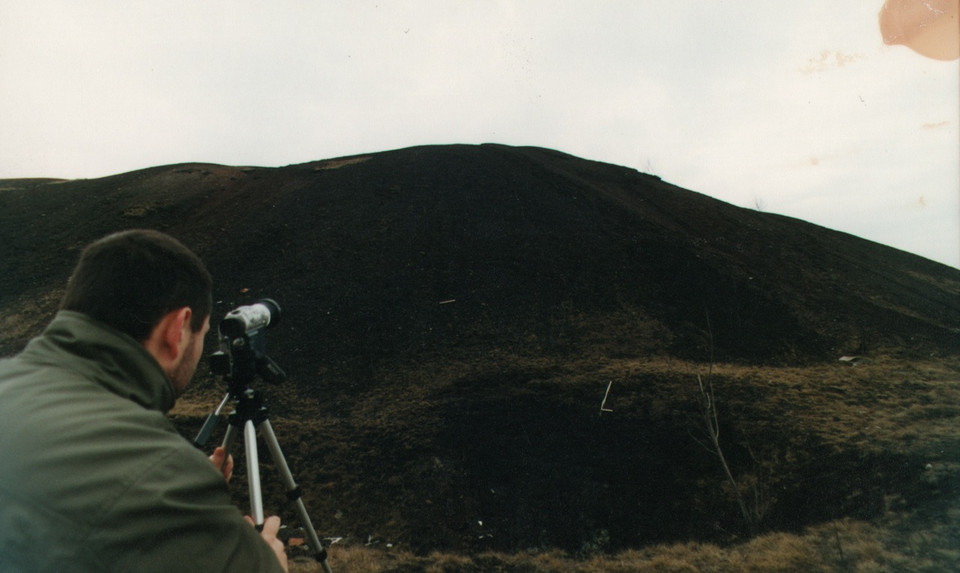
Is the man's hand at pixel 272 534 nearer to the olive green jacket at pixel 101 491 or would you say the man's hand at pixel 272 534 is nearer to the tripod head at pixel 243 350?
the olive green jacket at pixel 101 491

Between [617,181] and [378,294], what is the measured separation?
34.4 ft

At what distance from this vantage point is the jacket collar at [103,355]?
135 centimetres

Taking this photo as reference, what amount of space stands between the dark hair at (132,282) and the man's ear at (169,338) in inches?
0.7

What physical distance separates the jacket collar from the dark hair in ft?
0.13

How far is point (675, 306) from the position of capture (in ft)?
34.0

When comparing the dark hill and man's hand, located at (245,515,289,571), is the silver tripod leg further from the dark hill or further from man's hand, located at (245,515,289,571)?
the dark hill

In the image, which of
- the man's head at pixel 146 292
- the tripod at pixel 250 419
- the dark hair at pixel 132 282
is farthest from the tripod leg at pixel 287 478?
the dark hair at pixel 132 282

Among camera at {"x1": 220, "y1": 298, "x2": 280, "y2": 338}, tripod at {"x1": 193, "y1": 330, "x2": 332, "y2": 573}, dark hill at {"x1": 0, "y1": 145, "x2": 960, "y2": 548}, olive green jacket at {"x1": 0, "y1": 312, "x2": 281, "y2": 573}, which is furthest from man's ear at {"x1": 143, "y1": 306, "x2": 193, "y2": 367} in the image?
dark hill at {"x1": 0, "y1": 145, "x2": 960, "y2": 548}

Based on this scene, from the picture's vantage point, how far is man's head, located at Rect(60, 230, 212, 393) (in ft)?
4.87

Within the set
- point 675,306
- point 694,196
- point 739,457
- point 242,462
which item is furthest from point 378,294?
point 694,196

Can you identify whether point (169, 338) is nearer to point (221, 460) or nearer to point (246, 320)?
point (246, 320)

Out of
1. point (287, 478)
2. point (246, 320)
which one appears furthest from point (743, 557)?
point (246, 320)

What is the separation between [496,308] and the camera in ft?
32.0

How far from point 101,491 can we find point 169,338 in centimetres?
60
